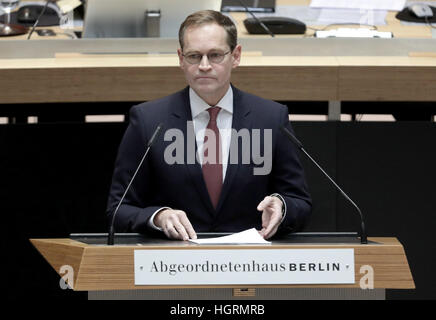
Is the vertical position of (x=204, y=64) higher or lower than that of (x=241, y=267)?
higher

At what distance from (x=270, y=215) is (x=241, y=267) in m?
0.36

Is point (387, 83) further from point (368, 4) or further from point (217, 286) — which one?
point (217, 286)

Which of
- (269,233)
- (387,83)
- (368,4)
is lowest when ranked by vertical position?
(269,233)

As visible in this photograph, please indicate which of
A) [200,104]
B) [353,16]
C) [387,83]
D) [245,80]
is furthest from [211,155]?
[353,16]

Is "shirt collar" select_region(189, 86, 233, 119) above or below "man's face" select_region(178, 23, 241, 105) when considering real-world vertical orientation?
below

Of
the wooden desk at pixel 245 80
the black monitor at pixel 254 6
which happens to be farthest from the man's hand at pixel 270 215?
the black monitor at pixel 254 6

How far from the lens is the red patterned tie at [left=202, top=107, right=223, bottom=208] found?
7.72ft

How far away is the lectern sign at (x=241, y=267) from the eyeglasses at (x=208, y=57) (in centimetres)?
64

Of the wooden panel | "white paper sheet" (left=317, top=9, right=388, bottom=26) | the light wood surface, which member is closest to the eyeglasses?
the light wood surface

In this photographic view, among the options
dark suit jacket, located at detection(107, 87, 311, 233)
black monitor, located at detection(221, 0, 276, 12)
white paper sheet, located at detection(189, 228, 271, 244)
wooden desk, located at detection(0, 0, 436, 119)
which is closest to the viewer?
white paper sheet, located at detection(189, 228, 271, 244)

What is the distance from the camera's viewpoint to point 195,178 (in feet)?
7.62

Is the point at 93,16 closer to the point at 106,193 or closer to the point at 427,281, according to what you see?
the point at 106,193

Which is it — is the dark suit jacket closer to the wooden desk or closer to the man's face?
the man's face

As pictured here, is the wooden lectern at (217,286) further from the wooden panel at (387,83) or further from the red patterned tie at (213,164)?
the wooden panel at (387,83)
